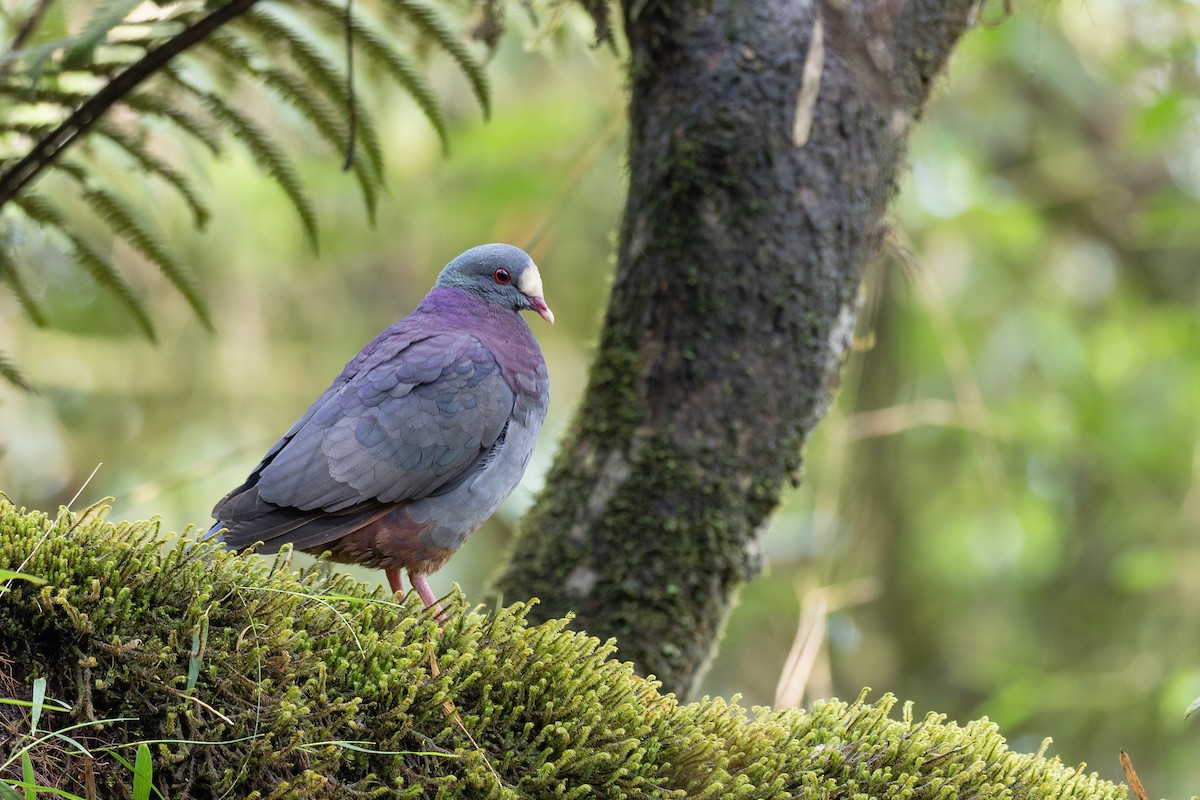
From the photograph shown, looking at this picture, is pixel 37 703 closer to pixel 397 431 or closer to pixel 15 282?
pixel 397 431

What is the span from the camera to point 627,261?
340 cm

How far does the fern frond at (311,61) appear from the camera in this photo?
11.1ft

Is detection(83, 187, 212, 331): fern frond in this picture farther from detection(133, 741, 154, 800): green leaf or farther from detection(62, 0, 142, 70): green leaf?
detection(133, 741, 154, 800): green leaf

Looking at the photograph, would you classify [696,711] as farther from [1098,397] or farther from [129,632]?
[1098,397]

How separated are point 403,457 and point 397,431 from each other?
83 millimetres

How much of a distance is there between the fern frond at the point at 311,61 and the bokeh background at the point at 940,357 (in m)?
2.56

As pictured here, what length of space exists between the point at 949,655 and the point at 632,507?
18.1 ft

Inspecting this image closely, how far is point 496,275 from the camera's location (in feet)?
12.5

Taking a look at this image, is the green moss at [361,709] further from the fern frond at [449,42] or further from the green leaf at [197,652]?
the fern frond at [449,42]

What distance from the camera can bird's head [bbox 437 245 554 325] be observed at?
149 inches

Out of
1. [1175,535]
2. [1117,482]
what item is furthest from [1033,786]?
[1117,482]

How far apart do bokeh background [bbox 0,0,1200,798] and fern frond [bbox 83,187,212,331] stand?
2561mm

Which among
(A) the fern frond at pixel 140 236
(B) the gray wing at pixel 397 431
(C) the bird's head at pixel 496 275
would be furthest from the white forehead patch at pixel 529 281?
(A) the fern frond at pixel 140 236

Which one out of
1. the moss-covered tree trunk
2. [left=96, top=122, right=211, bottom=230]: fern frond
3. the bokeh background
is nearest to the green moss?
the moss-covered tree trunk
